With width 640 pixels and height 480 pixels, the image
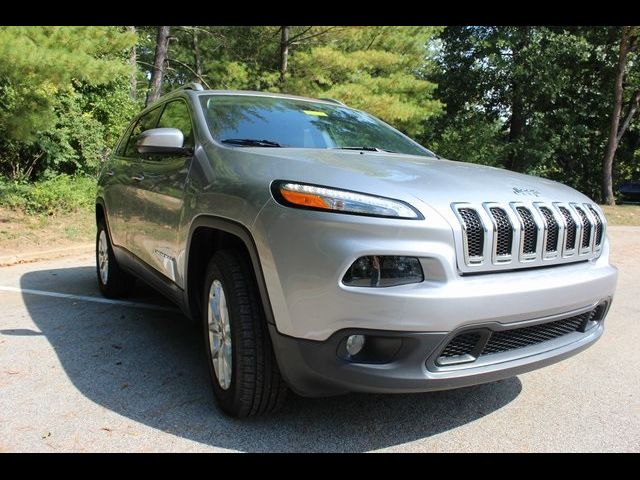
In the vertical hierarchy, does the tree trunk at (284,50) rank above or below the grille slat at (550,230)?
above

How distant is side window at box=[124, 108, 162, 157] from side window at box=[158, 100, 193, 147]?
23 centimetres

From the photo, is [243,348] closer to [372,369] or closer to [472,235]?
[372,369]

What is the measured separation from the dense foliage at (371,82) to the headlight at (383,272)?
7069 mm

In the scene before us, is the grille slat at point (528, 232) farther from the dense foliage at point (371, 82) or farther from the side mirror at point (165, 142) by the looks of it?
the dense foliage at point (371, 82)

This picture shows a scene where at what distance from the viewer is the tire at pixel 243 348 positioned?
2.47 m

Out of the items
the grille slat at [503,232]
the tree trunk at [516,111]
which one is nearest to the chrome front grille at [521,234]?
the grille slat at [503,232]

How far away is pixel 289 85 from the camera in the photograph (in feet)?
51.4

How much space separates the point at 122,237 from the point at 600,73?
22367 millimetres

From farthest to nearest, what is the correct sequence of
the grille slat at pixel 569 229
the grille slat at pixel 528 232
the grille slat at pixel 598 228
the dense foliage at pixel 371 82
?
the dense foliage at pixel 371 82
the grille slat at pixel 598 228
the grille slat at pixel 569 229
the grille slat at pixel 528 232

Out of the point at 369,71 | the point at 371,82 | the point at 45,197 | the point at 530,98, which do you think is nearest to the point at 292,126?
the point at 45,197

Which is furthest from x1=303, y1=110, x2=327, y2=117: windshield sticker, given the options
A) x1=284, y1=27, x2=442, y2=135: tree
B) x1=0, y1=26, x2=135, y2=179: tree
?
x1=284, y1=27, x2=442, y2=135: tree

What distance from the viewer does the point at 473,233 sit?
226 centimetres

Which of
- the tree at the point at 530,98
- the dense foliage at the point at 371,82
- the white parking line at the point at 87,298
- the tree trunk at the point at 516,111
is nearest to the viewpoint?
the white parking line at the point at 87,298

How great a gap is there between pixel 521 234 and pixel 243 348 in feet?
4.24
